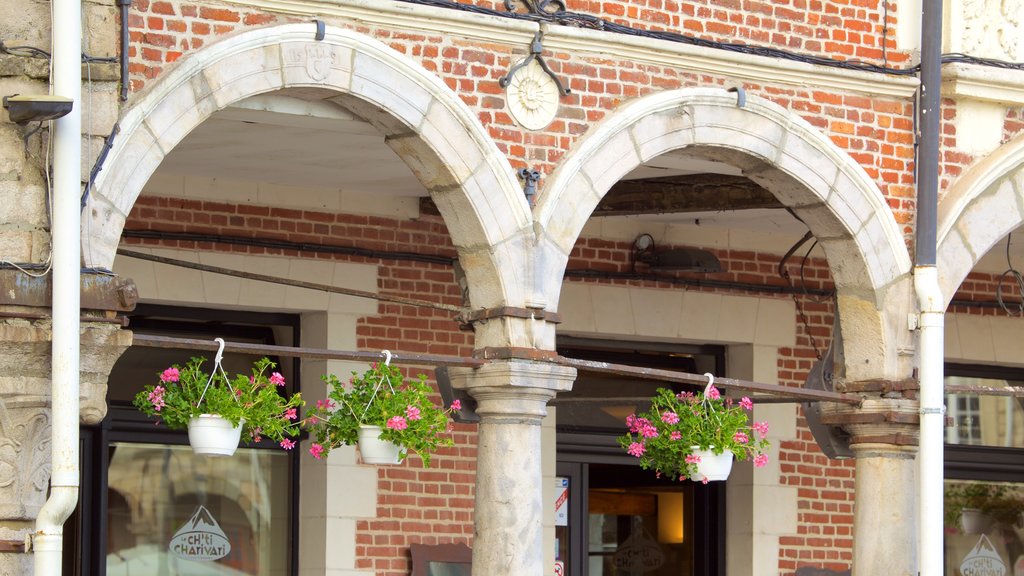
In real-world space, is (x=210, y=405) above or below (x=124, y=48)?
below

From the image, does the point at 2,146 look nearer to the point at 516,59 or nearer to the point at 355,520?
the point at 516,59

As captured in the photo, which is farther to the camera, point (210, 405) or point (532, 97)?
point (532, 97)

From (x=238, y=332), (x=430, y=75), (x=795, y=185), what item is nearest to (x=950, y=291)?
(x=795, y=185)

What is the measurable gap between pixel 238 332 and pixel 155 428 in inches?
29.6

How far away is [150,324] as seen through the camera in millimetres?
10305

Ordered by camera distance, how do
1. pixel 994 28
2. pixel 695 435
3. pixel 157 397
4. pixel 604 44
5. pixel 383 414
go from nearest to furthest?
pixel 157 397 → pixel 383 414 → pixel 604 44 → pixel 695 435 → pixel 994 28

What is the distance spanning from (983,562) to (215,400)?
6.89 meters

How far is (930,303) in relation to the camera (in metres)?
9.24

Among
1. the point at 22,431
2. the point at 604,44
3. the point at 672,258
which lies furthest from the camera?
the point at 672,258

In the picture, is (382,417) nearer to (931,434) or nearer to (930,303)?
(931,434)

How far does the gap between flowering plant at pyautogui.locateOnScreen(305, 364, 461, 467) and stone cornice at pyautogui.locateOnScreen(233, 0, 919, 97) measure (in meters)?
1.51

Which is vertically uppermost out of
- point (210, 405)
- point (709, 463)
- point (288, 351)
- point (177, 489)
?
point (288, 351)

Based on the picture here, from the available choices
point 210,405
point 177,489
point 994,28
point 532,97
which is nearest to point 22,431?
point 210,405

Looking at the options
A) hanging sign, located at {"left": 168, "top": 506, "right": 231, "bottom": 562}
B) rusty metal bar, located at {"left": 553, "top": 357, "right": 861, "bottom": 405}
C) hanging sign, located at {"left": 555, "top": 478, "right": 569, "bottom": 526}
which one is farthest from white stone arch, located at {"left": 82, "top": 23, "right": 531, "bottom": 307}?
hanging sign, located at {"left": 555, "top": 478, "right": 569, "bottom": 526}
